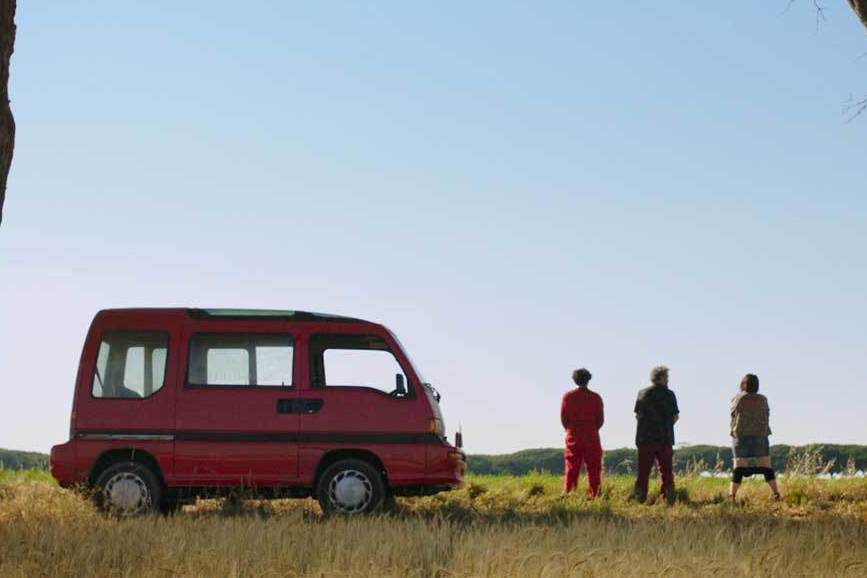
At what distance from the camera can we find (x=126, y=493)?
1714cm

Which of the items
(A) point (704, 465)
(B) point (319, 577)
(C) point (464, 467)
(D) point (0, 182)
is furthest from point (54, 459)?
(A) point (704, 465)

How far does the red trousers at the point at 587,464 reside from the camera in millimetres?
20000

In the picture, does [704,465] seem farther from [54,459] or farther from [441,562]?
[441,562]

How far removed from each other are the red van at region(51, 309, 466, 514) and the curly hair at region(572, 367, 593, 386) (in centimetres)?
314

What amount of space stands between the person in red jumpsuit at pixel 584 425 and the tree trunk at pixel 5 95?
8235 millimetres

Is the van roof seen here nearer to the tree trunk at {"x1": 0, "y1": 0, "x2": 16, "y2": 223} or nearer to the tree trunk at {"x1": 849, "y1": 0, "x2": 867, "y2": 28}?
the tree trunk at {"x1": 0, "y1": 0, "x2": 16, "y2": 223}

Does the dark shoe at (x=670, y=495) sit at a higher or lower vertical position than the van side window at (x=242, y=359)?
lower

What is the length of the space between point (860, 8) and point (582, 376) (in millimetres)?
5998

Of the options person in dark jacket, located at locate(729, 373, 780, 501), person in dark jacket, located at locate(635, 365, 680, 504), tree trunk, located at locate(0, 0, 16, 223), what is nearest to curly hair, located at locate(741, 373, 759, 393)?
person in dark jacket, located at locate(729, 373, 780, 501)

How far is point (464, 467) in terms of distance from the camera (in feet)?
58.1

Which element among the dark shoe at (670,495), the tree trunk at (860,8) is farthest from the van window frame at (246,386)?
the tree trunk at (860,8)

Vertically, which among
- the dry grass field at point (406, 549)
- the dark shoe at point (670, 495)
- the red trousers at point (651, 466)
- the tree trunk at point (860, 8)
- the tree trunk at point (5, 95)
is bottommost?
the dry grass field at point (406, 549)

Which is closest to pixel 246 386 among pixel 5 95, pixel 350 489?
pixel 350 489

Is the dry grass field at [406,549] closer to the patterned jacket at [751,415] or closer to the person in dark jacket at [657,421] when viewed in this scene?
the person in dark jacket at [657,421]
